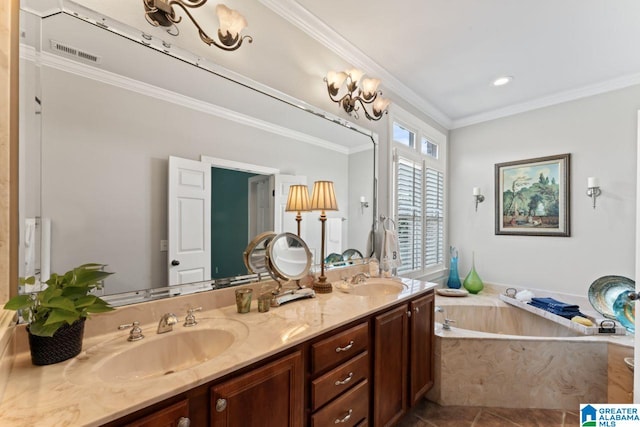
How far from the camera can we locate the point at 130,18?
114cm

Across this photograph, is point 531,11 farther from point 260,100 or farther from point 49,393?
point 49,393

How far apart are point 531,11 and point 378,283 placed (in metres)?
2.01

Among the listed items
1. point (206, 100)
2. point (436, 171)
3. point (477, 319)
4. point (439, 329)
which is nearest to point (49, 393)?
point (206, 100)

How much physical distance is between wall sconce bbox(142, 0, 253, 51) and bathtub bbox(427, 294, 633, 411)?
7.63 ft

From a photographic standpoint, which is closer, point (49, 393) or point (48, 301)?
point (49, 393)

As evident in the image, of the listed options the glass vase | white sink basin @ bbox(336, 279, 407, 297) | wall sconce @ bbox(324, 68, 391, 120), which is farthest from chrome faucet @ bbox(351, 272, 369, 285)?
the glass vase

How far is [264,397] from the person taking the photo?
0.94 meters

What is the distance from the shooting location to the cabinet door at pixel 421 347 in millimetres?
1743

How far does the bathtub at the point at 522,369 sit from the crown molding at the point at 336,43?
2208 mm

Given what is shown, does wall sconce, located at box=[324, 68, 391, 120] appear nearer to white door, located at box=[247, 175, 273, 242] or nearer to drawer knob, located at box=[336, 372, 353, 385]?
white door, located at box=[247, 175, 273, 242]

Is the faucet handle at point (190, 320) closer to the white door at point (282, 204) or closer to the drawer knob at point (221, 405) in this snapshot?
the drawer knob at point (221, 405)

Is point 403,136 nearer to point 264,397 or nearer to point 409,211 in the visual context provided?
point 409,211

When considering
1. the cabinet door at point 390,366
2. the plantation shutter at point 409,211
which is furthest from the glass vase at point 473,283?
the cabinet door at point 390,366

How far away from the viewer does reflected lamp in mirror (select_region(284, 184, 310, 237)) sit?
1696 millimetres
